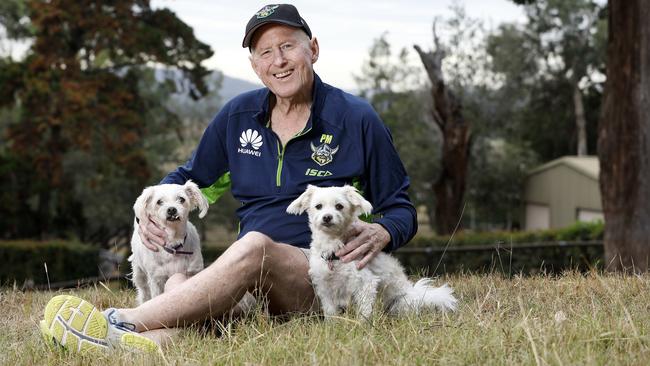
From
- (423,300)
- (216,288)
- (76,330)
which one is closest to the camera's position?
(76,330)

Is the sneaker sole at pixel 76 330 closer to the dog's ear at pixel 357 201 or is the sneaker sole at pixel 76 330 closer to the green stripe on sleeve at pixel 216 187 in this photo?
the dog's ear at pixel 357 201

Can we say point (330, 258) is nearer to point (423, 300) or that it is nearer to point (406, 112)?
point (423, 300)

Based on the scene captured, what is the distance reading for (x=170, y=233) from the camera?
5031 millimetres

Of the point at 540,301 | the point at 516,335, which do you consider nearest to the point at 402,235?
the point at 540,301

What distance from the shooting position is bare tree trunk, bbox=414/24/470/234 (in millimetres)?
20727

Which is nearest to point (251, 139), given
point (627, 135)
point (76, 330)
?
point (76, 330)

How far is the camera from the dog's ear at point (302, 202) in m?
4.54

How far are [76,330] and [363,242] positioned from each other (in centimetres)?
159

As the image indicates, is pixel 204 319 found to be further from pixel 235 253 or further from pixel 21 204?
pixel 21 204

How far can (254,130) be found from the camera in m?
5.05

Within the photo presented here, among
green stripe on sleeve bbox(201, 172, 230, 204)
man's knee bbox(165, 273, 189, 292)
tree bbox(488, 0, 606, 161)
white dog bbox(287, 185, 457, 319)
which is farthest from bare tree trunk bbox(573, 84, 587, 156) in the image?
man's knee bbox(165, 273, 189, 292)

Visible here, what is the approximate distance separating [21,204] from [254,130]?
1082 inches

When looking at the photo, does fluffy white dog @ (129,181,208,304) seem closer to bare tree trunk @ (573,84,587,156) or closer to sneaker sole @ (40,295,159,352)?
sneaker sole @ (40,295,159,352)

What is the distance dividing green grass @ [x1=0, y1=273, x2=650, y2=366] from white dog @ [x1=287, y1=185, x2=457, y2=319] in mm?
187
